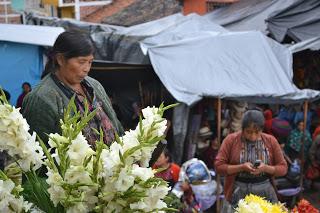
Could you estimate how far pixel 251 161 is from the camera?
409cm

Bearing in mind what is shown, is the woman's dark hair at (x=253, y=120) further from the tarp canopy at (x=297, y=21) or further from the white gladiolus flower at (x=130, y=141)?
the tarp canopy at (x=297, y=21)

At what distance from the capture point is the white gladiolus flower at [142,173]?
1303mm

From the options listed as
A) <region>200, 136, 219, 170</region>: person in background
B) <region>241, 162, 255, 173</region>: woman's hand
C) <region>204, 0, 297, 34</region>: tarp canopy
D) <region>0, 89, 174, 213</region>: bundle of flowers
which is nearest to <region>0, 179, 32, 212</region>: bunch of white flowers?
<region>0, 89, 174, 213</region>: bundle of flowers

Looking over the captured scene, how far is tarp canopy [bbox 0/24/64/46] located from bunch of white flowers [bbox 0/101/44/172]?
5.77 metres

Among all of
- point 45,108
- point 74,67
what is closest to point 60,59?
point 74,67

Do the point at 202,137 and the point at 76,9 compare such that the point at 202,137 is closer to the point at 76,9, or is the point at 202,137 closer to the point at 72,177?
the point at 72,177

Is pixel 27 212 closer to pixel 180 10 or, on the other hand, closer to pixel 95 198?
pixel 95 198

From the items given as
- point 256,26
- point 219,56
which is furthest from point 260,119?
point 256,26

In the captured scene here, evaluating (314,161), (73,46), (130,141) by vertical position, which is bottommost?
(314,161)

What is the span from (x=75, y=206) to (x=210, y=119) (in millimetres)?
5470

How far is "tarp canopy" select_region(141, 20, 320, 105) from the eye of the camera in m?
6.25

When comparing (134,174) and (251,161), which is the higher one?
(134,174)

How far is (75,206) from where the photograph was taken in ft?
4.36

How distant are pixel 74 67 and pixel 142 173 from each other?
1024mm
